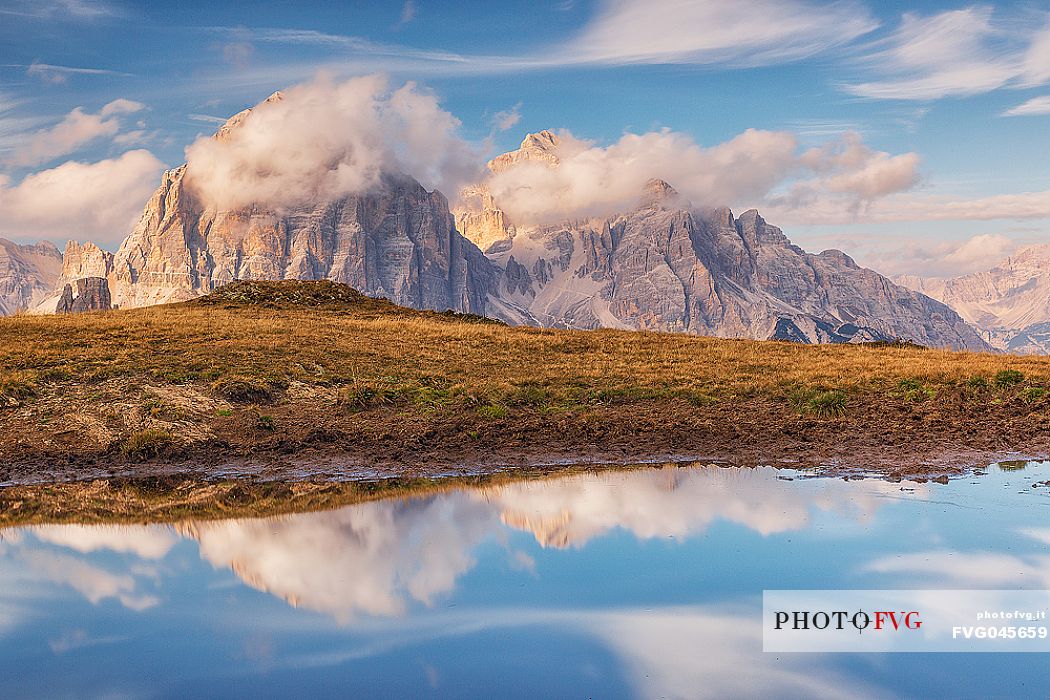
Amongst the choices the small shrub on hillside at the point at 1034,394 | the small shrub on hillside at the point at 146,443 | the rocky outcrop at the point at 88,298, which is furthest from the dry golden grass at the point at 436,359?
the rocky outcrop at the point at 88,298

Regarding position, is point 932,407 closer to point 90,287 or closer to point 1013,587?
point 1013,587

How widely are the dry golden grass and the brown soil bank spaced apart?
14 centimetres

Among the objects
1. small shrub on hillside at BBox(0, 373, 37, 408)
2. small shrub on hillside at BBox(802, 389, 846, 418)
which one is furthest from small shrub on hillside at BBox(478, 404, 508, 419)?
small shrub on hillside at BBox(0, 373, 37, 408)

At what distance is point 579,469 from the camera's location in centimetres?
2367

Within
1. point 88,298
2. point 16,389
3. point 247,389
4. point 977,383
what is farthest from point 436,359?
point 88,298

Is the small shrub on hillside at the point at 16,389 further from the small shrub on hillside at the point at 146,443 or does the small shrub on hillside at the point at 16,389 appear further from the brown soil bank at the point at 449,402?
the small shrub on hillside at the point at 146,443

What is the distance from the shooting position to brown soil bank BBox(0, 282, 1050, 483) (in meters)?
25.0

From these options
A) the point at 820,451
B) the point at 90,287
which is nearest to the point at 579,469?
the point at 820,451

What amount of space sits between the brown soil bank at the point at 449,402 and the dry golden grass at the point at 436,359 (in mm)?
140

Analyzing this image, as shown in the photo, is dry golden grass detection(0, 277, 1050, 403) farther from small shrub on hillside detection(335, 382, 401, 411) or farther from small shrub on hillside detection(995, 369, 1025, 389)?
small shrub on hillside detection(995, 369, 1025, 389)

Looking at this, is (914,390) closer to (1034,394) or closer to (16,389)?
(1034,394)

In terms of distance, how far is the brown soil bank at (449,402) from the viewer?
24953mm

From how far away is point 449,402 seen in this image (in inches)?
1170

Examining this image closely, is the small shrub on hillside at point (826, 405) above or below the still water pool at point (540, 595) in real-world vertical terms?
above
